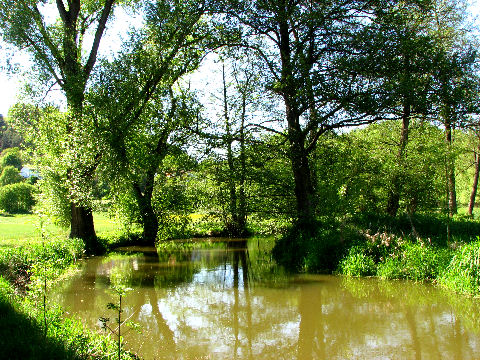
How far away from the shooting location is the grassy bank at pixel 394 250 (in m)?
8.62

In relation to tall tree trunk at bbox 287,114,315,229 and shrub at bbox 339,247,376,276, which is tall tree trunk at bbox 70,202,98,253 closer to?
tall tree trunk at bbox 287,114,315,229

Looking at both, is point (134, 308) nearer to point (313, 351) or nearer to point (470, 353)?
point (313, 351)

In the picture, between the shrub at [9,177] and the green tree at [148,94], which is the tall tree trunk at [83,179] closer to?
the green tree at [148,94]

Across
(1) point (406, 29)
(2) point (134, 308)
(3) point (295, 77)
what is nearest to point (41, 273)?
(2) point (134, 308)

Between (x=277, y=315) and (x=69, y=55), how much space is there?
44.8 feet

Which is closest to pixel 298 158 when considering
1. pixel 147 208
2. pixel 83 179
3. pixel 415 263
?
pixel 415 263

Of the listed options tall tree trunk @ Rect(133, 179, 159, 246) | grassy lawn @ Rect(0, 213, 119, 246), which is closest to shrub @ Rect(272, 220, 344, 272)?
tall tree trunk @ Rect(133, 179, 159, 246)

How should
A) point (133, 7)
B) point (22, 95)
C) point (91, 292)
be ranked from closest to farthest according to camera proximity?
1. point (91, 292)
2. point (22, 95)
3. point (133, 7)

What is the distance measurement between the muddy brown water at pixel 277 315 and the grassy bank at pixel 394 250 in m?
0.46

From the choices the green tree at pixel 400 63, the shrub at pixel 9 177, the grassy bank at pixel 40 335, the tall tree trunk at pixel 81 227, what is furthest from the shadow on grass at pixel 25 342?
the shrub at pixel 9 177

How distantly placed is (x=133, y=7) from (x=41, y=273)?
16.2 m

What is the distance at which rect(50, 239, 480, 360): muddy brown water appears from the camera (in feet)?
19.3

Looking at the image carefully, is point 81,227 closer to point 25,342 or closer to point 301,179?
point 301,179

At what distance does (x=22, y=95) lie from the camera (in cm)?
1587
